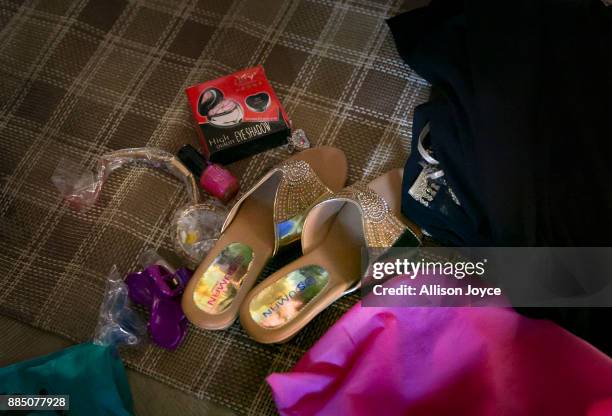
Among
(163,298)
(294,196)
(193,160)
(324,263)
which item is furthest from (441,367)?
(193,160)

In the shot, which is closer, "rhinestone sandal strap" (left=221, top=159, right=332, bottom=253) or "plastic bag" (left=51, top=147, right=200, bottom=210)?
"rhinestone sandal strap" (left=221, top=159, right=332, bottom=253)

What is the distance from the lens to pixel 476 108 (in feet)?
3.25

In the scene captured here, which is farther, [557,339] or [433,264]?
[433,264]

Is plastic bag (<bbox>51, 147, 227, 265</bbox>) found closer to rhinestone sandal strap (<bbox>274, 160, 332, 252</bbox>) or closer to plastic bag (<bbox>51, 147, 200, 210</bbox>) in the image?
plastic bag (<bbox>51, 147, 200, 210</bbox>)

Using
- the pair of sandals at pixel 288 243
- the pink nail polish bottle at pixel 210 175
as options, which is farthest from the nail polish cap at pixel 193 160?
the pair of sandals at pixel 288 243

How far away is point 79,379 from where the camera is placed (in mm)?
930

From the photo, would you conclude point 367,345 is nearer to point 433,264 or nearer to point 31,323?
point 433,264

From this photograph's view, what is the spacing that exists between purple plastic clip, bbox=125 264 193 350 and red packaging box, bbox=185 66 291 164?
0.83 feet

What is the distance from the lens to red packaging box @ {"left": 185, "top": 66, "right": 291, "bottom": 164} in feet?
3.70

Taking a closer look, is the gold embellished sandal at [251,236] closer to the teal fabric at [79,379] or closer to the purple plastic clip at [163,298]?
the purple plastic clip at [163,298]

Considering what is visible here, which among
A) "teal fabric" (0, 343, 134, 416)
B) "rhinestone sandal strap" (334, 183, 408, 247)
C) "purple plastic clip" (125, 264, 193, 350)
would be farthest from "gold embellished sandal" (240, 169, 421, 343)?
"teal fabric" (0, 343, 134, 416)

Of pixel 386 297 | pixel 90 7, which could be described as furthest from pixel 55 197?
pixel 386 297

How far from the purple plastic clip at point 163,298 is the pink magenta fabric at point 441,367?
9.4 inches

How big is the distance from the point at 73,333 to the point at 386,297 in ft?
1.86
